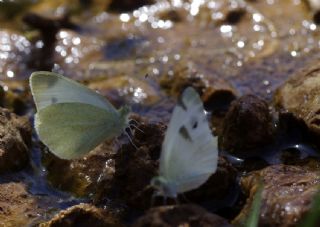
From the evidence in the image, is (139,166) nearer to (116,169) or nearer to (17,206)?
(116,169)

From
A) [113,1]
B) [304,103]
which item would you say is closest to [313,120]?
[304,103]

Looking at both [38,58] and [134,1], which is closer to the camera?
[38,58]

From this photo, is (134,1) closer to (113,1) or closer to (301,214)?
(113,1)

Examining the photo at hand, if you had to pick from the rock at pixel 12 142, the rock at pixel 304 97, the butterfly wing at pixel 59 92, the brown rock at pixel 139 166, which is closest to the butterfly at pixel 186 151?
the brown rock at pixel 139 166

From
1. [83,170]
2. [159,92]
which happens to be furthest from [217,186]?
[159,92]

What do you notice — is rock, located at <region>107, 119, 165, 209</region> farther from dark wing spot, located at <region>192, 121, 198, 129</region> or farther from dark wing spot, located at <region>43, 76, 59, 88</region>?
dark wing spot, located at <region>43, 76, 59, 88</region>

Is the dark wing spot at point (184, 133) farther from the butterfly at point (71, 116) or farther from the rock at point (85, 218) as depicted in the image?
the butterfly at point (71, 116)
